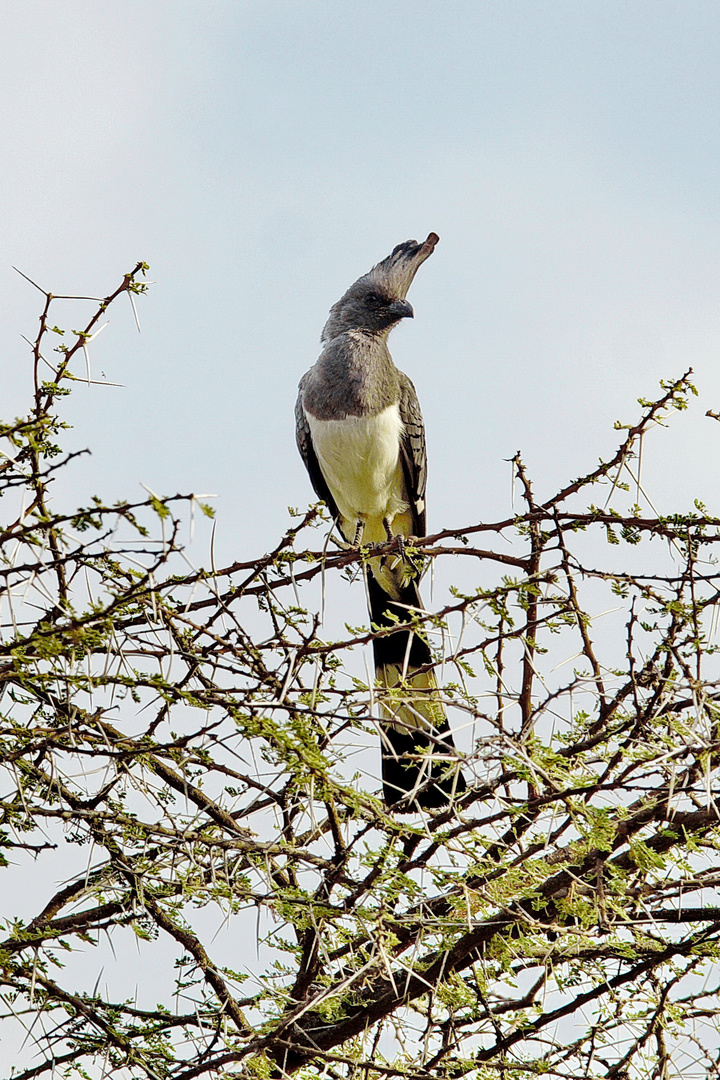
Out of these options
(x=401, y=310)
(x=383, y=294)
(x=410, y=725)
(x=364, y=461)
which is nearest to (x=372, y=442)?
(x=364, y=461)

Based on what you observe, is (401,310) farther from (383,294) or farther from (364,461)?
(364,461)

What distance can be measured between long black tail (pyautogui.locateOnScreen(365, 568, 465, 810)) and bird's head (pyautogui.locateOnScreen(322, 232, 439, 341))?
1.38 m

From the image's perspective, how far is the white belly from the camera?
4.95 m

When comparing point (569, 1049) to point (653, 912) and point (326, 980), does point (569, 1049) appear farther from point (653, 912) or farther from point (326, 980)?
point (326, 980)

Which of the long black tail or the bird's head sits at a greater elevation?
the bird's head

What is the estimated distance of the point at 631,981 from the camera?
2.64 meters

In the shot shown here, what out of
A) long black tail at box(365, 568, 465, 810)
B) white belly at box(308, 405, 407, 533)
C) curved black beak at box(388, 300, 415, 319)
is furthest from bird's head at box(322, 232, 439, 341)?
long black tail at box(365, 568, 465, 810)

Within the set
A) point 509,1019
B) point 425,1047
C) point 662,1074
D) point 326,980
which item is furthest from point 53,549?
point 662,1074

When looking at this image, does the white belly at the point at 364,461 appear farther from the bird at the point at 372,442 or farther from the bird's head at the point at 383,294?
the bird's head at the point at 383,294

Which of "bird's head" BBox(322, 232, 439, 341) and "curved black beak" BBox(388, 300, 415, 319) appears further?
"bird's head" BBox(322, 232, 439, 341)

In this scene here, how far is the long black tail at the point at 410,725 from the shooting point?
7.23ft

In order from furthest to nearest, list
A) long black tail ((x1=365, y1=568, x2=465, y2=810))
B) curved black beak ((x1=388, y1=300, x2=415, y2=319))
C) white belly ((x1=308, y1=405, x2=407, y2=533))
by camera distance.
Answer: curved black beak ((x1=388, y1=300, x2=415, y2=319)), white belly ((x1=308, y1=405, x2=407, y2=533)), long black tail ((x1=365, y1=568, x2=465, y2=810))

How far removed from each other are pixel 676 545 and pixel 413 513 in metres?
2.54

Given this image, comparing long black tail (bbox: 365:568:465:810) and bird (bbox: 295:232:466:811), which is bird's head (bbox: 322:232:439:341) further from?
long black tail (bbox: 365:568:465:810)
